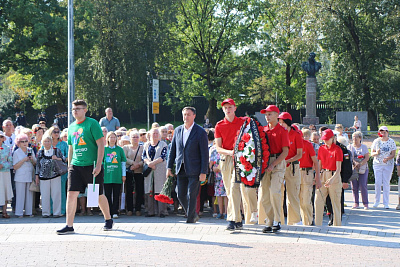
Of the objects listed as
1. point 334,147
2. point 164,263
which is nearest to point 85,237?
point 164,263

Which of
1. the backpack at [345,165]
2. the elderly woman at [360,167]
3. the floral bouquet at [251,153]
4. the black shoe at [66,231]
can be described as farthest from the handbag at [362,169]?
the black shoe at [66,231]

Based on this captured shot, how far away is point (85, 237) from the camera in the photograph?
8.07 m

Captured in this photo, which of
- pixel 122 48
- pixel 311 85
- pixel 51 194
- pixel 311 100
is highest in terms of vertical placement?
pixel 122 48

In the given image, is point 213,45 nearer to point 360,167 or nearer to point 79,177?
point 360,167

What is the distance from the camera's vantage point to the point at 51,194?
1193 centimetres

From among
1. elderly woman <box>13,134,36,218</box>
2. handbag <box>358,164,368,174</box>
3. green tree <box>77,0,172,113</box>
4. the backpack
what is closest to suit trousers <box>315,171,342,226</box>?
the backpack

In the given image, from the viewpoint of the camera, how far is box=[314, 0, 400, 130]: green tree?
33438 mm

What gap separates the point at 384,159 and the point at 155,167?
561 centimetres

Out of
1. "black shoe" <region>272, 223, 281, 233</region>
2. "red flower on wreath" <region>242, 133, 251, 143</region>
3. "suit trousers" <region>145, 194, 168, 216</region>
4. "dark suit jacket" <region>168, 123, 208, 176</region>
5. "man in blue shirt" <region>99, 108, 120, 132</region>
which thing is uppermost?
"man in blue shirt" <region>99, 108, 120, 132</region>

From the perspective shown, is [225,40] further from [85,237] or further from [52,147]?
[85,237]

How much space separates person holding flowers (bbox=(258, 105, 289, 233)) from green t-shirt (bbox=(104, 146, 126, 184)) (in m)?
4.00

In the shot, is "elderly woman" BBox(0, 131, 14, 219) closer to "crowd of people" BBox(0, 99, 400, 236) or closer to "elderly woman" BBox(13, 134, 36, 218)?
"crowd of people" BBox(0, 99, 400, 236)

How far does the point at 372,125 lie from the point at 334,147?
2808cm

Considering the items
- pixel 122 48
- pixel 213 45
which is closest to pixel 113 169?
pixel 122 48
